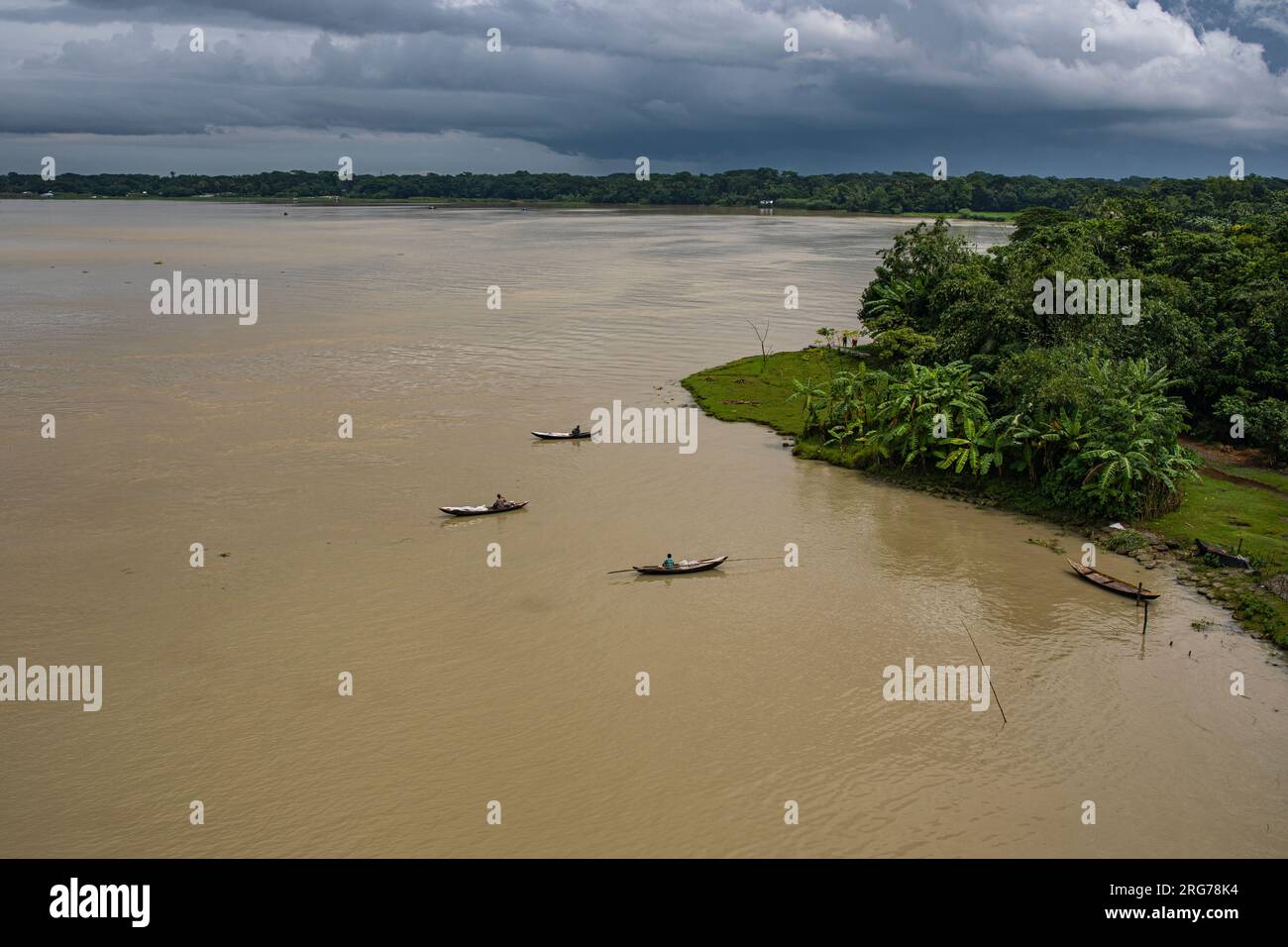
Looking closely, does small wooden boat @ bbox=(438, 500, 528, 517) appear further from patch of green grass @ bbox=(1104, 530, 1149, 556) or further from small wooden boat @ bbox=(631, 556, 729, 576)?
patch of green grass @ bbox=(1104, 530, 1149, 556)

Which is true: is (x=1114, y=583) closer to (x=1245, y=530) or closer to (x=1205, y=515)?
(x=1245, y=530)

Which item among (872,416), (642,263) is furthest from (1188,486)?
(642,263)

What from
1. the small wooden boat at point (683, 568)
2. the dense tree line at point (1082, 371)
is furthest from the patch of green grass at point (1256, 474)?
the small wooden boat at point (683, 568)

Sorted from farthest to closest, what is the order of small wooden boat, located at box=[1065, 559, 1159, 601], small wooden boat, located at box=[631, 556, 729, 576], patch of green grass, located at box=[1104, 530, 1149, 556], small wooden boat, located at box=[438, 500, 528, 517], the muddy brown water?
1. small wooden boat, located at box=[438, 500, 528, 517]
2. patch of green grass, located at box=[1104, 530, 1149, 556]
3. small wooden boat, located at box=[631, 556, 729, 576]
4. small wooden boat, located at box=[1065, 559, 1159, 601]
5. the muddy brown water

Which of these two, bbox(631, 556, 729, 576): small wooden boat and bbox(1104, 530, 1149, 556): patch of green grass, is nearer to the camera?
bbox(631, 556, 729, 576): small wooden boat

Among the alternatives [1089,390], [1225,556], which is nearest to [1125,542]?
[1225,556]

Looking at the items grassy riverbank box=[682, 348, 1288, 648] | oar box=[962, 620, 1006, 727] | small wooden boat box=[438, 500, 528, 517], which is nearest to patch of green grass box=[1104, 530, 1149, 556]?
grassy riverbank box=[682, 348, 1288, 648]

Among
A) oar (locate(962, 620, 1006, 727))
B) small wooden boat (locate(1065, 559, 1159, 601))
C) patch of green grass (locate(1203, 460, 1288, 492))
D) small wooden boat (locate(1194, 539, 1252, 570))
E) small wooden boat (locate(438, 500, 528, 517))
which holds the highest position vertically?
patch of green grass (locate(1203, 460, 1288, 492))
